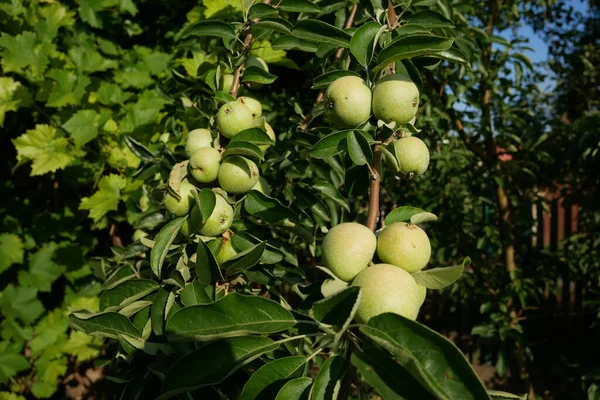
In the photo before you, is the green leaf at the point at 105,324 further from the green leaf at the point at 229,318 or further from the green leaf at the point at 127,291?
the green leaf at the point at 229,318

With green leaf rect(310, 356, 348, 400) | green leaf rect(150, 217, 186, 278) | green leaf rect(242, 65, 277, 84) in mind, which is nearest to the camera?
green leaf rect(310, 356, 348, 400)

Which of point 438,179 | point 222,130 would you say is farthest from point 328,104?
point 438,179

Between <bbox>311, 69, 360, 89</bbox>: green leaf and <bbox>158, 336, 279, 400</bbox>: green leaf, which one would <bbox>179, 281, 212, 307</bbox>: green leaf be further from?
<bbox>311, 69, 360, 89</bbox>: green leaf

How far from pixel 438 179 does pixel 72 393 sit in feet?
8.85

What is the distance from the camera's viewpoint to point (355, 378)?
2.36 feet

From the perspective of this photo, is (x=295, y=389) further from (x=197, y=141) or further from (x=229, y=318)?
(x=197, y=141)

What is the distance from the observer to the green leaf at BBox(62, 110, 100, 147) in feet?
6.24

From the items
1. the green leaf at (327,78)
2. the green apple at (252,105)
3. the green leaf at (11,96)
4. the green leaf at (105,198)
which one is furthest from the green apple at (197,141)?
the green leaf at (11,96)

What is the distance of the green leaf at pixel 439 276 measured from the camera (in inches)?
29.1

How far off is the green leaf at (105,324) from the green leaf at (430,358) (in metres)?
0.54

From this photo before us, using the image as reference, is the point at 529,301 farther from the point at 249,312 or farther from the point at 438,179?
the point at 249,312

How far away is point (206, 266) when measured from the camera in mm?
934

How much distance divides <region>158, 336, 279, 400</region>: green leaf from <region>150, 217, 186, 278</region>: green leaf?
299mm

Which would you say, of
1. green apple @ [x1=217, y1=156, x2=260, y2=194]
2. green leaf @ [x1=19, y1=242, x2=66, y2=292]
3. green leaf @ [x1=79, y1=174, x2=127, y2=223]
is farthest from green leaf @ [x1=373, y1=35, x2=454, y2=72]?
green leaf @ [x1=19, y1=242, x2=66, y2=292]
